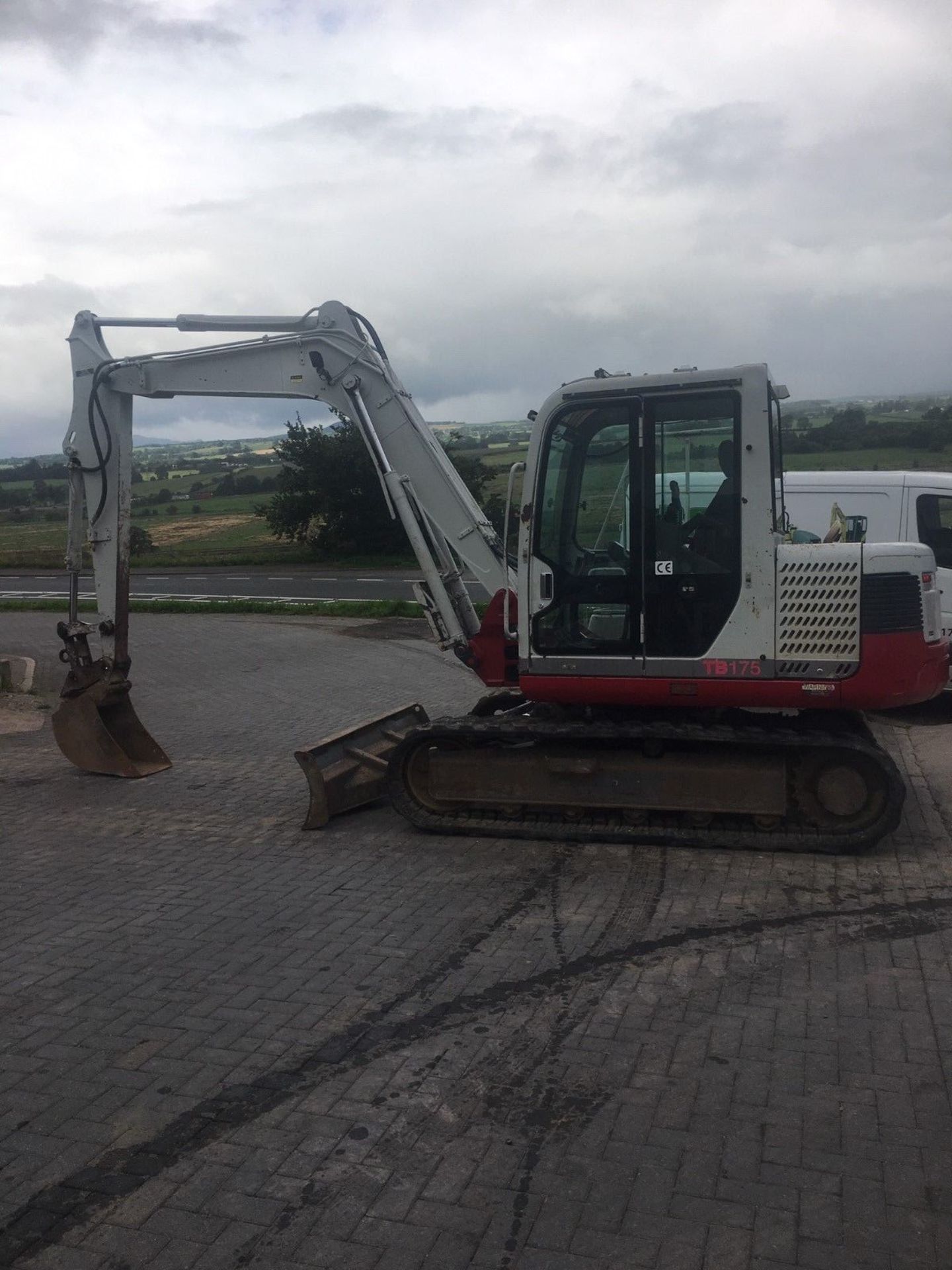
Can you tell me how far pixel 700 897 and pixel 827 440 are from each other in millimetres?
14363

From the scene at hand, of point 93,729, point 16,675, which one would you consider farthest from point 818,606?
point 16,675

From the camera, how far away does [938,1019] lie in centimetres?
498

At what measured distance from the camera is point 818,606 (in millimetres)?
7238

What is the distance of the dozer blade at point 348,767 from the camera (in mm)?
8227

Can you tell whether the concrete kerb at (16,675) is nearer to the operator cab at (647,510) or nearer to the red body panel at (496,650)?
the red body panel at (496,650)

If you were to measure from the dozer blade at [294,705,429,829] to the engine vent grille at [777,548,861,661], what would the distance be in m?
2.67

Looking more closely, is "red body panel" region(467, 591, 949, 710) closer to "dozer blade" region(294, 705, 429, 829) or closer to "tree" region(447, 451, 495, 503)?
"dozer blade" region(294, 705, 429, 829)

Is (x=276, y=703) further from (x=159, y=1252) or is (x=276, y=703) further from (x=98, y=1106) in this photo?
(x=159, y=1252)

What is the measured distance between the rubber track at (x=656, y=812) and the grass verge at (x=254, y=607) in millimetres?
11956

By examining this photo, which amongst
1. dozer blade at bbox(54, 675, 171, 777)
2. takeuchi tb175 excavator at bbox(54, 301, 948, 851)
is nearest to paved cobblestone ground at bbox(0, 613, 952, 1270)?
takeuchi tb175 excavator at bbox(54, 301, 948, 851)

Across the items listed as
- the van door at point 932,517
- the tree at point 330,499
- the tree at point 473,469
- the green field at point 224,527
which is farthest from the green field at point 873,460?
the tree at point 330,499

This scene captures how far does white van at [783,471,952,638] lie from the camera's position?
12539 mm

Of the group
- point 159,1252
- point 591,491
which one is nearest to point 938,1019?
point 159,1252

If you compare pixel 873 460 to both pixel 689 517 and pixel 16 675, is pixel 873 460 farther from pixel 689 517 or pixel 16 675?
pixel 16 675
